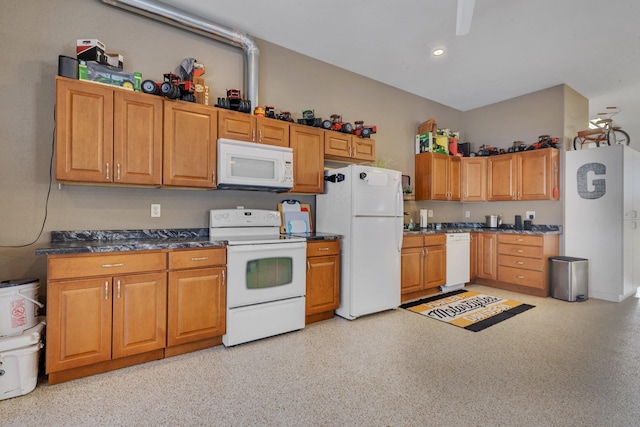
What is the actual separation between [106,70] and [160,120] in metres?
0.51

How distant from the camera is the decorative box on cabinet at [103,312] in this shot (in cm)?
208

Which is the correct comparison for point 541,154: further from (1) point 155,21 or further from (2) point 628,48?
(1) point 155,21

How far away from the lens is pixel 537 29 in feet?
10.9

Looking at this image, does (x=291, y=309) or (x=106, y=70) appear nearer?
(x=106, y=70)

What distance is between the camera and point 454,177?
5320mm

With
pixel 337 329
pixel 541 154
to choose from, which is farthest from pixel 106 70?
pixel 541 154

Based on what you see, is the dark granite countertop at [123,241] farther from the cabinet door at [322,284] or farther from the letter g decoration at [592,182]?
the letter g decoration at [592,182]

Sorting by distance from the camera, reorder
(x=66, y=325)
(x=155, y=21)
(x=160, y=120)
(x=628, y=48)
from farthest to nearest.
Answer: (x=628, y=48)
(x=155, y=21)
(x=160, y=120)
(x=66, y=325)

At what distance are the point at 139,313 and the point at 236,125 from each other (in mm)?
1824

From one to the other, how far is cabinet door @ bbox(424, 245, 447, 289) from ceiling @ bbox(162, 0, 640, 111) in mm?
2487

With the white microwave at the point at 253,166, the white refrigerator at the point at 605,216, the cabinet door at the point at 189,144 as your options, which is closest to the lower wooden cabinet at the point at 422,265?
the white microwave at the point at 253,166

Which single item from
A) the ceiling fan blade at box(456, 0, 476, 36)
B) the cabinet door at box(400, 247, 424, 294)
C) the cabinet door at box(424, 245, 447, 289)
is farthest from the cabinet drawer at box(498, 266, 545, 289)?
the ceiling fan blade at box(456, 0, 476, 36)

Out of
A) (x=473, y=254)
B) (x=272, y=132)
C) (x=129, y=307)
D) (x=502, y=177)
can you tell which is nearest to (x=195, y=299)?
(x=129, y=307)

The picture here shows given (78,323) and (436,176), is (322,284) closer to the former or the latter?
(78,323)
